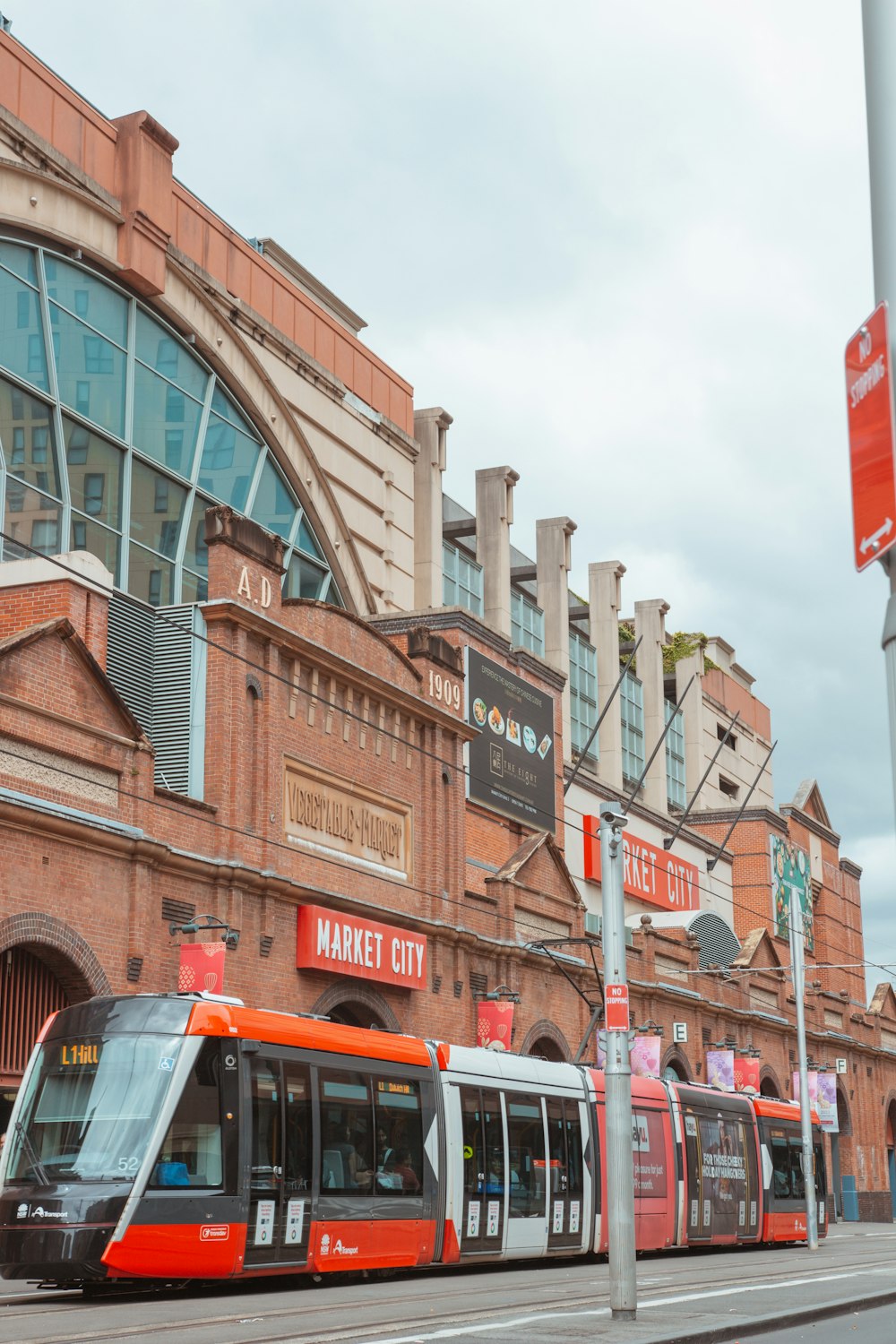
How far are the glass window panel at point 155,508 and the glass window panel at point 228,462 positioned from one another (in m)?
1.13

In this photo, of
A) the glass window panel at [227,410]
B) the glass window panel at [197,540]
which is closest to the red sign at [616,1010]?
the glass window panel at [197,540]

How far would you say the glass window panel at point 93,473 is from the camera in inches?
1207

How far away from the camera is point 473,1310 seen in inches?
645

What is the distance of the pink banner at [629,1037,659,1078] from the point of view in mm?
40938

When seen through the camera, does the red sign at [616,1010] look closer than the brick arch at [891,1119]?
Yes

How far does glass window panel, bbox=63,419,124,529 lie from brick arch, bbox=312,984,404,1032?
9.79 m

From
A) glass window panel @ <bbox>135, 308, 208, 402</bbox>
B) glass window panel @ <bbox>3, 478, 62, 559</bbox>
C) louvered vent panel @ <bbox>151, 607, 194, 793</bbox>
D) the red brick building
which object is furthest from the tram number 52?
glass window panel @ <bbox>3, 478, 62, 559</bbox>

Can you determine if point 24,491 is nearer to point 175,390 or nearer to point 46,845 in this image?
point 175,390

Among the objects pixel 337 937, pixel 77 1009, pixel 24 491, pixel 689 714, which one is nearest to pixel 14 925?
pixel 77 1009

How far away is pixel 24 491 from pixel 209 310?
25.4 ft

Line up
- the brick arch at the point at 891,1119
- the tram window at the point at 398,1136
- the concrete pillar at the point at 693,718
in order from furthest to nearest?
the brick arch at the point at 891,1119 < the concrete pillar at the point at 693,718 < the tram window at the point at 398,1136

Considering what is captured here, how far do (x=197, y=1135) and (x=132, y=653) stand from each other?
39.0 ft

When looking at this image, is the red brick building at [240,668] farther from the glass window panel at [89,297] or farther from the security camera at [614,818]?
the security camera at [614,818]

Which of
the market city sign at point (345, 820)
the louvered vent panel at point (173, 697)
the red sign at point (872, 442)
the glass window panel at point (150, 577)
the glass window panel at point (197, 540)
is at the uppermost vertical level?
the glass window panel at point (197, 540)
